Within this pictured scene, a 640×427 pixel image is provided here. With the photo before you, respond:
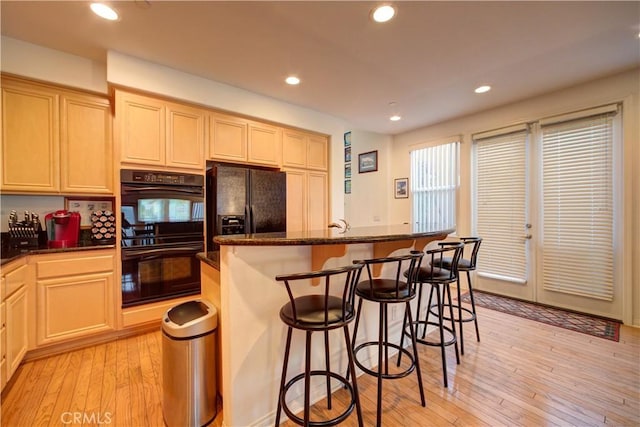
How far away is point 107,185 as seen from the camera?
8.75 ft

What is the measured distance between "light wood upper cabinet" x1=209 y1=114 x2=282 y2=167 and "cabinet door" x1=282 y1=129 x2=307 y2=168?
93 millimetres

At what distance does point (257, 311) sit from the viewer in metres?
1.48

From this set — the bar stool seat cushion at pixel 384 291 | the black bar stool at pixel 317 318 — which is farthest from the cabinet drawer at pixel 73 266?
the bar stool seat cushion at pixel 384 291

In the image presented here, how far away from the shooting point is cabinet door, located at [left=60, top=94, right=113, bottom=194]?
8.19ft

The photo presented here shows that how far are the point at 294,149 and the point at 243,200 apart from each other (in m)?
1.14

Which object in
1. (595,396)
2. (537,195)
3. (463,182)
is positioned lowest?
(595,396)

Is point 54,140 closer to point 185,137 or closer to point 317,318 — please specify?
point 185,137

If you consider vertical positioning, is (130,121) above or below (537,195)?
above

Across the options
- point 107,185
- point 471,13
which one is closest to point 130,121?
point 107,185

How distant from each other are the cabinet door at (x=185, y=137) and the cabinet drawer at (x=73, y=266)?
109 cm

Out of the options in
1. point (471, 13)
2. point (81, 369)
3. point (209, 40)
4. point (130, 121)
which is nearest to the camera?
point (471, 13)

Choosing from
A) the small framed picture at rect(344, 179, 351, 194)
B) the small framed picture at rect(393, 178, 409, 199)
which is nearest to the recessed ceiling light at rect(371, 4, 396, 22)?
the small framed picture at rect(344, 179, 351, 194)

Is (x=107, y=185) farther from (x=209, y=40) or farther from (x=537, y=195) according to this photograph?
(x=537, y=195)

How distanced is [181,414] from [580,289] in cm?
426
